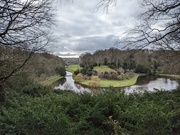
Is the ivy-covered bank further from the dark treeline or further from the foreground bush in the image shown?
the dark treeline

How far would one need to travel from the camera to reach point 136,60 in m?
41.1

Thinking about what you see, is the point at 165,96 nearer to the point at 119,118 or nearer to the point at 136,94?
the point at 136,94

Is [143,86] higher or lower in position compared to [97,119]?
lower

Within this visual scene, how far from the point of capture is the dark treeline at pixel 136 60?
806 cm

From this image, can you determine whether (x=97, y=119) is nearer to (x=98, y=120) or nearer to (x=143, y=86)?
(x=98, y=120)

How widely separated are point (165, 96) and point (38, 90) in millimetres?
6987

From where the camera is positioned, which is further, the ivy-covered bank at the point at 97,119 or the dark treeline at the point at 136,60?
the dark treeline at the point at 136,60

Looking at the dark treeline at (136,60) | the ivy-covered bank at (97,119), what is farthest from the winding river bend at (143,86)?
the ivy-covered bank at (97,119)

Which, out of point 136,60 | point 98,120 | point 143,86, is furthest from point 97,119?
point 136,60

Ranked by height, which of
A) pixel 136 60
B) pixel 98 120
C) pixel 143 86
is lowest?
pixel 143 86

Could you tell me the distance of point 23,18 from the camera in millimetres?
5559

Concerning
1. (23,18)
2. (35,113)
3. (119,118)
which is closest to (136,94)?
(119,118)

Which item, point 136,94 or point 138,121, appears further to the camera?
point 136,94

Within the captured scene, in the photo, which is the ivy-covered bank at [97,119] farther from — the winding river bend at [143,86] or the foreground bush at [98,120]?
the winding river bend at [143,86]
